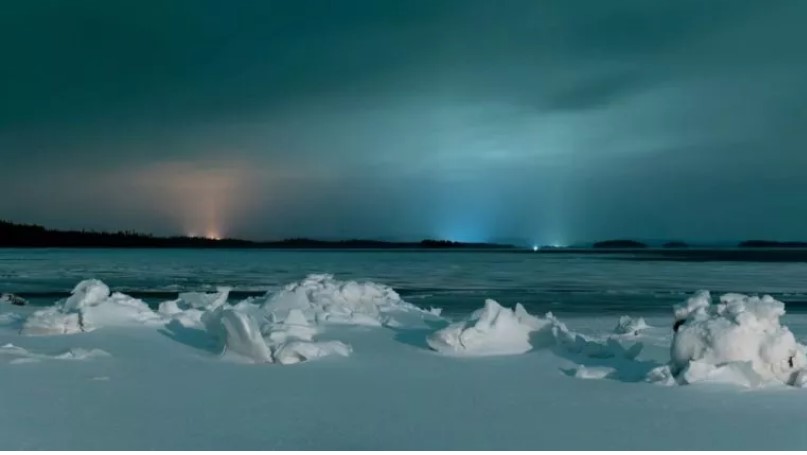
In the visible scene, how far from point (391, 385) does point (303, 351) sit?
3.80 ft

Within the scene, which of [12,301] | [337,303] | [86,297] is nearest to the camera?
[86,297]

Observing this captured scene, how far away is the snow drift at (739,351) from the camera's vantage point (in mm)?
4965

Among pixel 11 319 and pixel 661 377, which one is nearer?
pixel 661 377

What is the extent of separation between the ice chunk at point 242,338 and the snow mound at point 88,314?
2060 millimetres

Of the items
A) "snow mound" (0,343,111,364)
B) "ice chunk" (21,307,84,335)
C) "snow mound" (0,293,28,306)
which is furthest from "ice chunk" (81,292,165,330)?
"snow mound" (0,293,28,306)

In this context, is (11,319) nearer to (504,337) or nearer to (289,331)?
(289,331)

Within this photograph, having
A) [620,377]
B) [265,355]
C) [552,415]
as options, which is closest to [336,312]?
[265,355]

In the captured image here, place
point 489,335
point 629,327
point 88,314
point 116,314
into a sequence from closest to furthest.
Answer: point 489,335
point 88,314
point 116,314
point 629,327

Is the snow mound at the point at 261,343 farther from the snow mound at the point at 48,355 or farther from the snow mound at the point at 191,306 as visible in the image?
the snow mound at the point at 191,306

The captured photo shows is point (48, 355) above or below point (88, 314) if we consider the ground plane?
below

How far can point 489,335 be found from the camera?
21.5 feet

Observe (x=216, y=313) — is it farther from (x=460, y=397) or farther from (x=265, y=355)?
(x=460, y=397)

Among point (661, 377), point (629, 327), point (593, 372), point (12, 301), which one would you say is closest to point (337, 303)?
point (629, 327)

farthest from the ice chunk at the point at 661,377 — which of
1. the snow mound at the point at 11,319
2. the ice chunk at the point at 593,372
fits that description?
the snow mound at the point at 11,319
